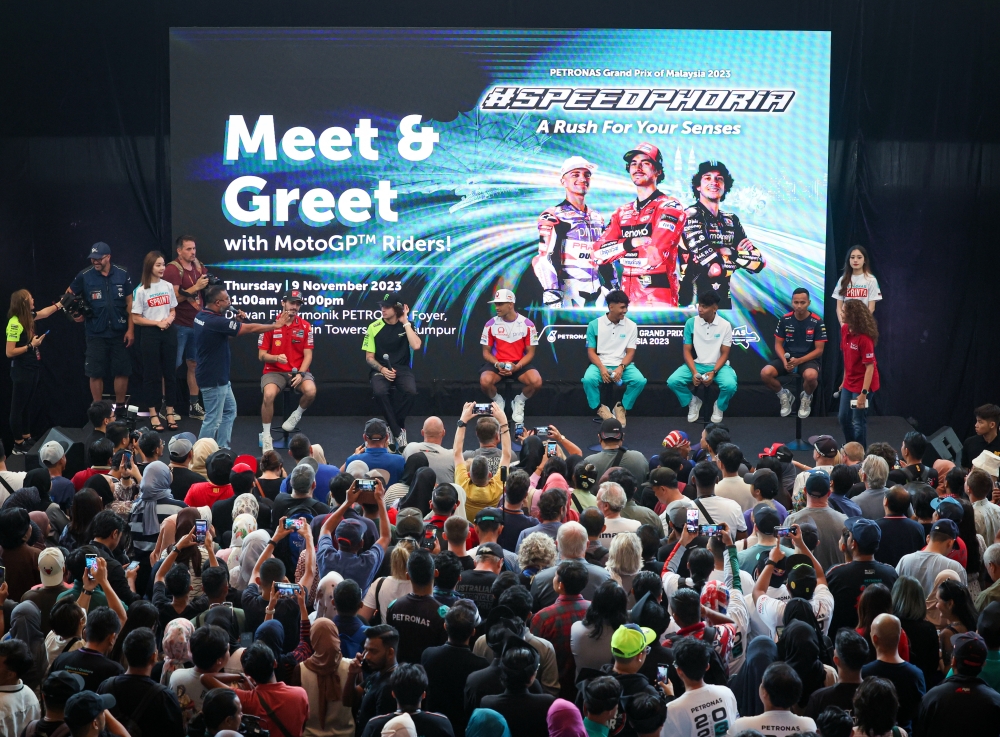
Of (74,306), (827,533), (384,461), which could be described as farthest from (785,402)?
(74,306)

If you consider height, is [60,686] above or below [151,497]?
below

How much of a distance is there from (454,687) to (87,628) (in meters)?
1.45

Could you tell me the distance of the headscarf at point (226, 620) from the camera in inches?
186

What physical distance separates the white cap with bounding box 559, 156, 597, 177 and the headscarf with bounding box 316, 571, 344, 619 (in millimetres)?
7014

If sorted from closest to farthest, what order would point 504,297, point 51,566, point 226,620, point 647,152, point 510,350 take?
point 226,620
point 51,566
point 504,297
point 510,350
point 647,152

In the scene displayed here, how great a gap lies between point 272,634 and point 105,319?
6761 millimetres

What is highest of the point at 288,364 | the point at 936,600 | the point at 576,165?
the point at 576,165

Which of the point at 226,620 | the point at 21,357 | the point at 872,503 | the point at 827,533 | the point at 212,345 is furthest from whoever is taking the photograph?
the point at 21,357

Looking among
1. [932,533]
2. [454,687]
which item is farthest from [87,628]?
[932,533]

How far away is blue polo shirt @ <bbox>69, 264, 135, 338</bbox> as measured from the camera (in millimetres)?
10688

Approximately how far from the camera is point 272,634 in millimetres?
4695

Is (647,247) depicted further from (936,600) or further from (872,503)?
(936,600)

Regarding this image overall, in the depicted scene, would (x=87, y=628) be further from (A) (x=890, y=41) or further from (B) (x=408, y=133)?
(A) (x=890, y=41)

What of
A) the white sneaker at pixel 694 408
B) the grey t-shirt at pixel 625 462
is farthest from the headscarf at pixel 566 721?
the white sneaker at pixel 694 408
